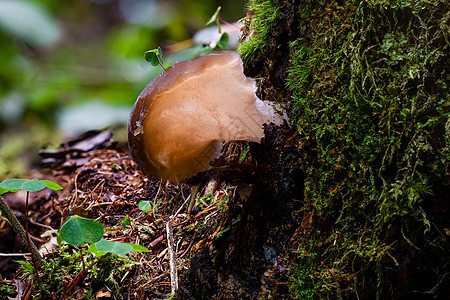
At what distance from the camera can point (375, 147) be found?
117 centimetres

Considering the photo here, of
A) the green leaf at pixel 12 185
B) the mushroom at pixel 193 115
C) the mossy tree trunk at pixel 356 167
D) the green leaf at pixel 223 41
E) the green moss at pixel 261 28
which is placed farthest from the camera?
the green leaf at pixel 223 41

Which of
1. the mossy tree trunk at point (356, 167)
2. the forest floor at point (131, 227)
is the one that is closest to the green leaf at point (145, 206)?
the forest floor at point (131, 227)

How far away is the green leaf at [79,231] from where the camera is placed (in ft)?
5.57

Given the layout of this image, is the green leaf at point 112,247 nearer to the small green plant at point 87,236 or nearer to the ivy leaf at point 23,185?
the small green plant at point 87,236

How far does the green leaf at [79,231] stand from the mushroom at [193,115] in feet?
1.69

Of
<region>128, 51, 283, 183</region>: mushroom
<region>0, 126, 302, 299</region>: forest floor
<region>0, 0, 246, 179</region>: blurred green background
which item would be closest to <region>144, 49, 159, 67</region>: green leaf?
<region>0, 0, 246, 179</region>: blurred green background

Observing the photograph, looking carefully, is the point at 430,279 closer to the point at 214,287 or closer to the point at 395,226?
the point at 395,226

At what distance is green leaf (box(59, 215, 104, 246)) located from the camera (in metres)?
1.70

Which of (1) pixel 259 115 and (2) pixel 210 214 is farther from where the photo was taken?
(2) pixel 210 214

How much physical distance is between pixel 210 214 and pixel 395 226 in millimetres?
1378

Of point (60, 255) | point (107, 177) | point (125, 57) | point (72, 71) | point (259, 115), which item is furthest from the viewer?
point (107, 177)

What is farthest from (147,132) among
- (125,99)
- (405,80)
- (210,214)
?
(405,80)

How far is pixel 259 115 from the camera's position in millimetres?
1713

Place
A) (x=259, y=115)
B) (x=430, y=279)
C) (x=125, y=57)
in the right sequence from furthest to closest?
(x=125, y=57), (x=259, y=115), (x=430, y=279)
